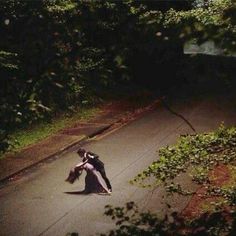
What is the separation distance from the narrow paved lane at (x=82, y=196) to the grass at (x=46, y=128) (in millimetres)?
1880

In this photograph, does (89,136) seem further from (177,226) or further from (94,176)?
(177,226)

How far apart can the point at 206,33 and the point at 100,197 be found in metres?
7.31

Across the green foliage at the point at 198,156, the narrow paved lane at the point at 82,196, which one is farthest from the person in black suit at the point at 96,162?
the green foliage at the point at 198,156

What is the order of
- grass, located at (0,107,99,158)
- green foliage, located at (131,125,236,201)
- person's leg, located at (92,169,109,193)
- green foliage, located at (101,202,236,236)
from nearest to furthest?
green foliage, located at (101,202,236,236) → green foliage, located at (131,125,236,201) → person's leg, located at (92,169,109,193) → grass, located at (0,107,99,158)

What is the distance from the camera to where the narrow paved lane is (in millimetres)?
8195

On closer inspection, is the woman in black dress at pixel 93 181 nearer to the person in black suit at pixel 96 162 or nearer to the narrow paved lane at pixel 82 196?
the person in black suit at pixel 96 162

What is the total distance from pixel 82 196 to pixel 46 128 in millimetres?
7070

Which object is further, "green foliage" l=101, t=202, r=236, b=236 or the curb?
the curb

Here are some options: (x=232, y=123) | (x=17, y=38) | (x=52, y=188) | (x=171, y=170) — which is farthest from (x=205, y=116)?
(x=17, y=38)

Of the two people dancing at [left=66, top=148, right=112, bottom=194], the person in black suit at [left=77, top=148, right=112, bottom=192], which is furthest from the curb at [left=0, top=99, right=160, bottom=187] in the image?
the person in black suit at [left=77, top=148, right=112, bottom=192]

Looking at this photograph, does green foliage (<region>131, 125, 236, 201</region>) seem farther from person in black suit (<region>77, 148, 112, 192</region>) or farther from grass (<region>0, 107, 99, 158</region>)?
grass (<region>0, 107, 99, 158</region>)

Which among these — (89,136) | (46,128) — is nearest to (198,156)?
(89,136)

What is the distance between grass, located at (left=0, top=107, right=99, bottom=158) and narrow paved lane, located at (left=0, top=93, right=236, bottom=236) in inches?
74.0

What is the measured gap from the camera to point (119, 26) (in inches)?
156
